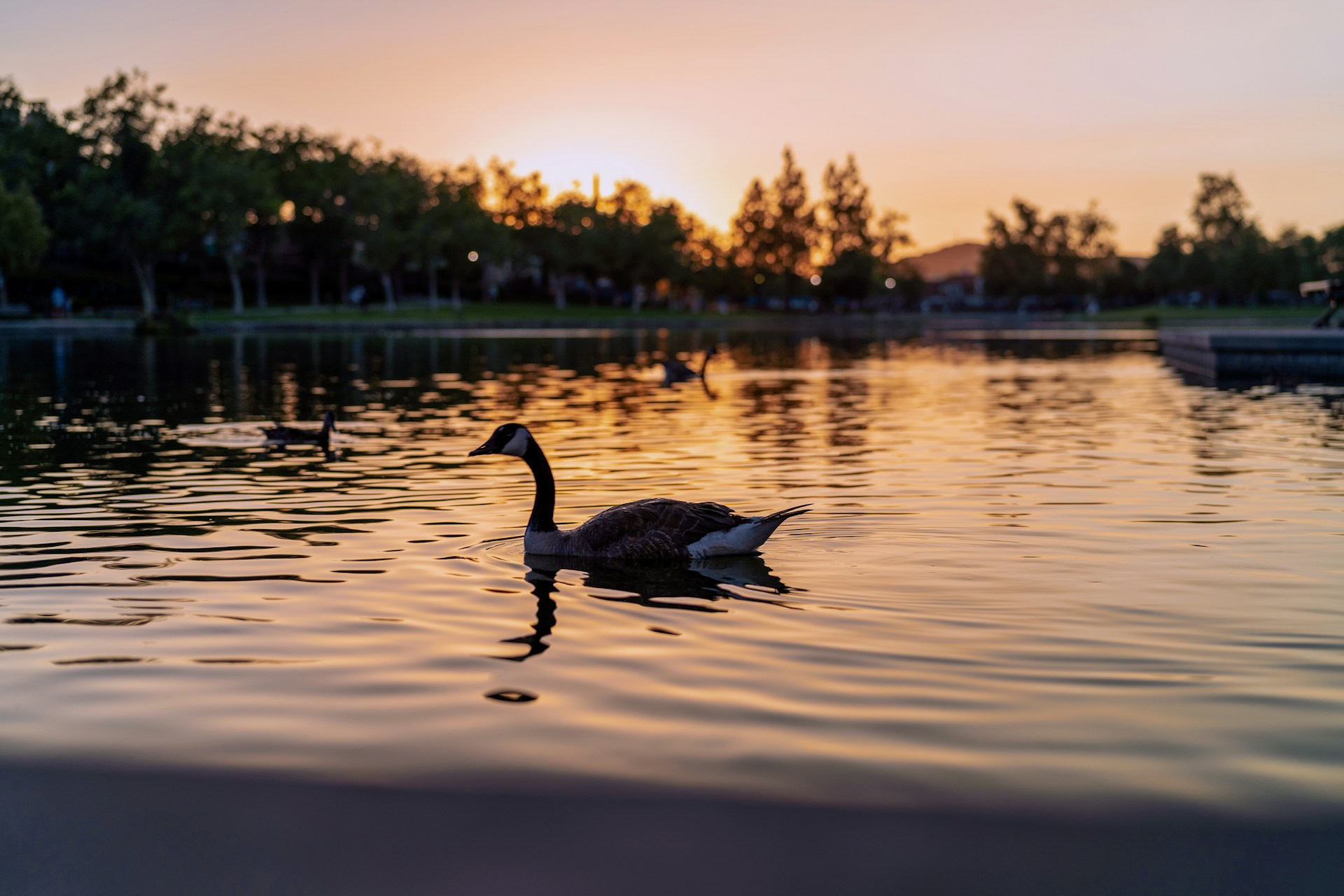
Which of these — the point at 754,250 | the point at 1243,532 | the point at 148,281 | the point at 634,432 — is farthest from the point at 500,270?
the point at 1243,532

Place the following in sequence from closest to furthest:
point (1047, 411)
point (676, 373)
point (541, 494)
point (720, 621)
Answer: point (720, 621)
point (541, 494)
point (1047, 411)
point (676, 373)

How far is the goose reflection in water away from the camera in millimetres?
10414

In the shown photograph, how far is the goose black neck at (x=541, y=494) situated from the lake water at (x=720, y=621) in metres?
0.37

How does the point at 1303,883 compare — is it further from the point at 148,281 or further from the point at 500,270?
the point at 500,270

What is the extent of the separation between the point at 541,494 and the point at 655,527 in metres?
1.33

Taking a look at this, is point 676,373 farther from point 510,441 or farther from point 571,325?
point 571,325

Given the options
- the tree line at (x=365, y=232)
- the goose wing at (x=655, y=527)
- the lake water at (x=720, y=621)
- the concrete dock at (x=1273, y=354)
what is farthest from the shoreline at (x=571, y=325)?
the goose wing at (x=655, y=527)

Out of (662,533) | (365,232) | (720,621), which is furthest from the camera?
(365,232)

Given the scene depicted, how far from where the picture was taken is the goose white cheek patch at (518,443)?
40.7 feet

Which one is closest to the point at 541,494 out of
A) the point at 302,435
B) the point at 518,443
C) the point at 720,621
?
the point at 518,443

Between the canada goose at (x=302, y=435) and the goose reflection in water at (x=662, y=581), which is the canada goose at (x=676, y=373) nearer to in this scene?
the canada goose at (x=302, y=435)

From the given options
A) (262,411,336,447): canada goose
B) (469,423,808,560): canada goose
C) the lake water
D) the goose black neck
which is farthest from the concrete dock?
the goose black neck

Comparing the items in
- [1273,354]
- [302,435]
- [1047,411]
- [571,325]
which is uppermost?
[571,325]

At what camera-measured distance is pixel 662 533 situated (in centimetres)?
1162
